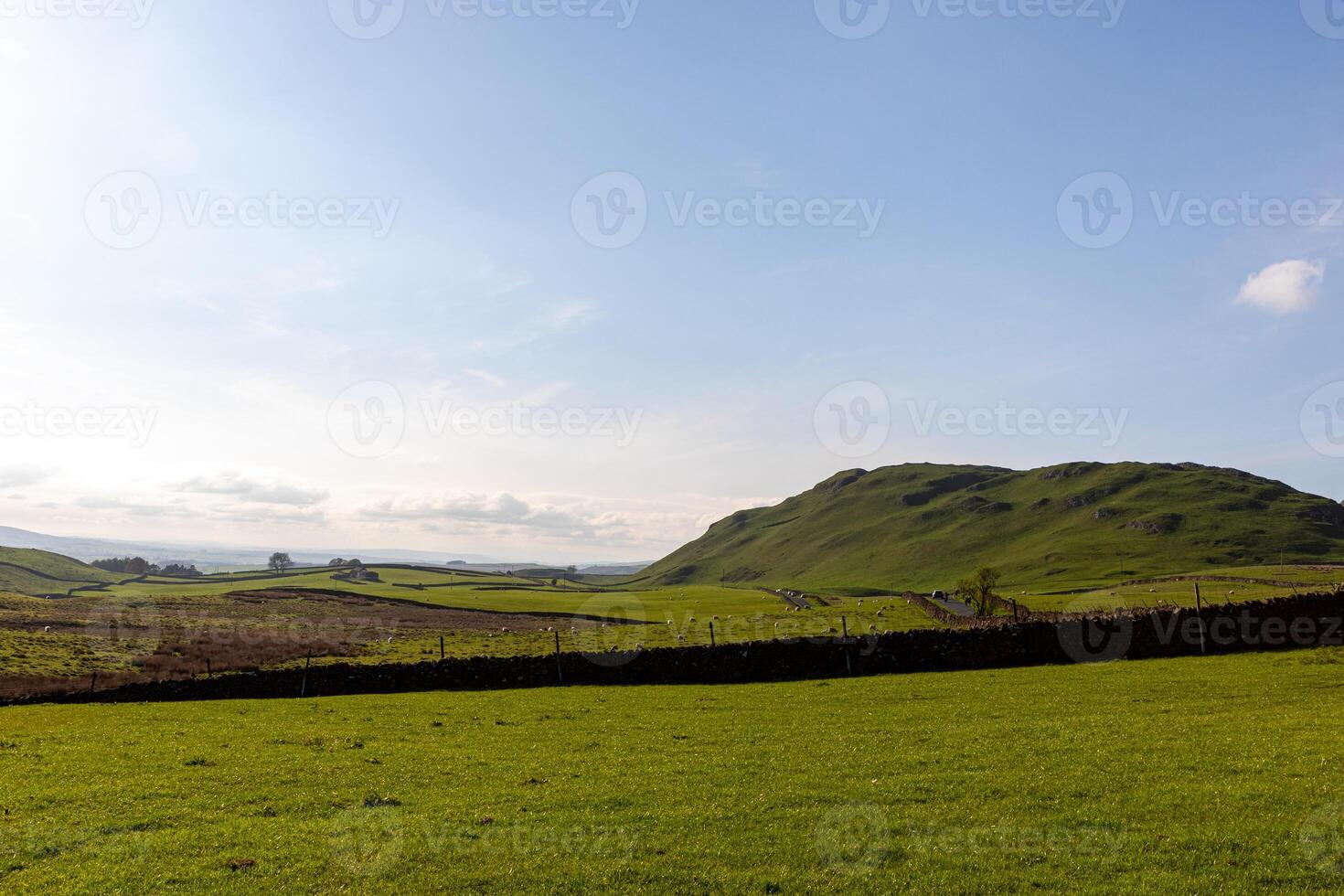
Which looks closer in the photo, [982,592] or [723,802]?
[723,802]

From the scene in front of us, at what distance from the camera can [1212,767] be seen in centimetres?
1867

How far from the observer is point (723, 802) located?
17.8 m

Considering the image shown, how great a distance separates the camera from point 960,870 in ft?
44.7

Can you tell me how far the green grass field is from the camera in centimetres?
1371

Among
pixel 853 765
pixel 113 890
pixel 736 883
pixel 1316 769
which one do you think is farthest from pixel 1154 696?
pixel 113 890

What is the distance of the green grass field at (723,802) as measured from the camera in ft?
45.0

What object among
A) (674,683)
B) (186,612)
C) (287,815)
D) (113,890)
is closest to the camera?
(113,890)

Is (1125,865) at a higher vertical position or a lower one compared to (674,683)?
higher

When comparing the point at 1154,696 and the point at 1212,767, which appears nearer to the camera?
the point at 1212,767

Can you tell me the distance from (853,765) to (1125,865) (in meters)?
8.05

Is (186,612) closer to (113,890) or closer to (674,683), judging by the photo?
(674,683)

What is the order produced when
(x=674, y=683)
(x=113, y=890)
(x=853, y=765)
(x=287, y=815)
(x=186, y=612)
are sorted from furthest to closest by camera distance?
(x=186, y=612)
(x=674, y=683)
(x=853, y=765)
(x=287, y=815)
(x=113, y=890)

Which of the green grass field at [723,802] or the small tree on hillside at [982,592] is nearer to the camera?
the green grass field at [723,802]

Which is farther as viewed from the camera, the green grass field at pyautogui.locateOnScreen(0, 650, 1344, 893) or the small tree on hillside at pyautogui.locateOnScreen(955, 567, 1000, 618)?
the small tree on hillside at pyautogui.locateOnScreen(955, 567, 1000, 618)
